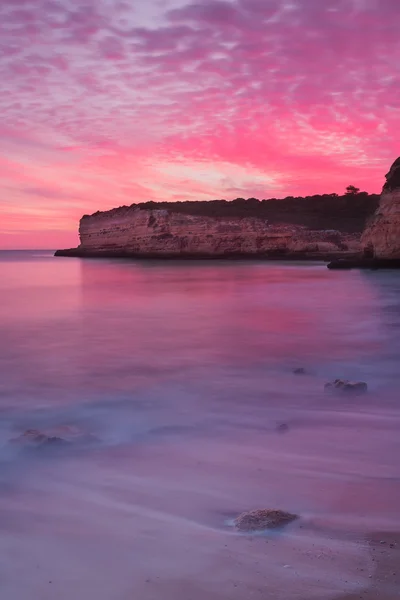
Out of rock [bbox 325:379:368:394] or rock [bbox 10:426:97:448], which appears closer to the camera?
rock [bbox 10:426:97:448]

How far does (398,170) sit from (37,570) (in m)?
28.8

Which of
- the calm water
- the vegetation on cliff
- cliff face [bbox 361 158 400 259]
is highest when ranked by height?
the vegetation on cliff

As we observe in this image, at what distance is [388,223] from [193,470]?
85.6 feet

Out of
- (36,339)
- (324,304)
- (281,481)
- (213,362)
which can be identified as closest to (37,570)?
(281,481)

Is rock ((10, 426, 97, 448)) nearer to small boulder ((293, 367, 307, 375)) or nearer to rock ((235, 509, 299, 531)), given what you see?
rock ((235, 509, 299, 531))

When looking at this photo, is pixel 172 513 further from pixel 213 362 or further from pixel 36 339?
pixel 36 339

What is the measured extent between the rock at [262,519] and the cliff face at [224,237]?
48798 mm

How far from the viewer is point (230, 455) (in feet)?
11.8

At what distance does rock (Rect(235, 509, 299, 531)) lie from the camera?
2602 mm

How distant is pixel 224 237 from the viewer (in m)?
53.0

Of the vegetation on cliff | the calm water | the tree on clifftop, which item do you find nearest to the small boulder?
the calm water

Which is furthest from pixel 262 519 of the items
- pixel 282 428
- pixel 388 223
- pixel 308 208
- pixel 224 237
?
pixel 308 208

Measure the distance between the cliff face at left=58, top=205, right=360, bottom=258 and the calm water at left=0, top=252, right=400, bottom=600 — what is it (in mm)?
44621

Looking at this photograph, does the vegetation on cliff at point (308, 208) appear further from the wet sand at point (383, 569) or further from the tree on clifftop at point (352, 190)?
the wet sand at point (383, 569)
